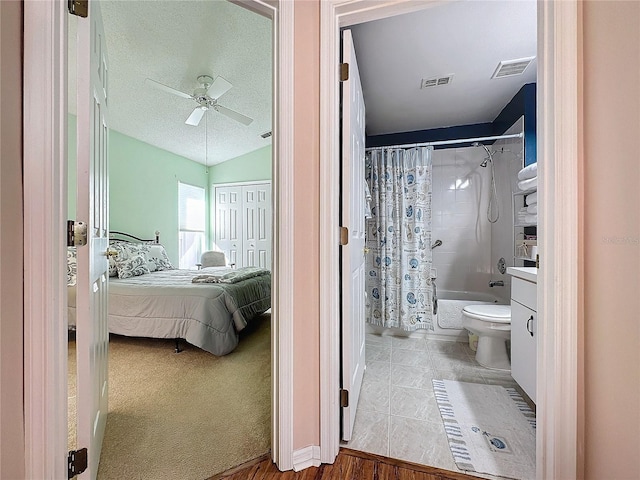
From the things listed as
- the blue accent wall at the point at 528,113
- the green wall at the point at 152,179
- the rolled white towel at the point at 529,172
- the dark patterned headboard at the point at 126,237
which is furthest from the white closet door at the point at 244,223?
the rolled white towel at the point at 529,172

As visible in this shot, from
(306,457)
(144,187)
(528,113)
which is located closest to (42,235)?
(306,457)

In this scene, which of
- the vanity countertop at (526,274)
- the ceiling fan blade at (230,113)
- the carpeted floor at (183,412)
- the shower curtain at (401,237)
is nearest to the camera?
the carpeted floor at (183,412)

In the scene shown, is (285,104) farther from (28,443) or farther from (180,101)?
(180,101)

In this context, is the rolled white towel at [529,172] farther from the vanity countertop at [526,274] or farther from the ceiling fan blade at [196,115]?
the ceiling fan blade at [196,115]

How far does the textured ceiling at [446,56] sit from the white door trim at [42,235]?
1.50 meters

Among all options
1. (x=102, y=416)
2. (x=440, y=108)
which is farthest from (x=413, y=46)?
(x=102, y=416)

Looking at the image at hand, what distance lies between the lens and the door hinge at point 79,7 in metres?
0.97

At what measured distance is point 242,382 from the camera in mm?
2180

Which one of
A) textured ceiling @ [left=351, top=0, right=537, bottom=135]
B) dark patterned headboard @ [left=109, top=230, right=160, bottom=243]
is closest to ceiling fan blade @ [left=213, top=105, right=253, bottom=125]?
textured ceiling @ [left=351, top=0, right=537, bottom=135]

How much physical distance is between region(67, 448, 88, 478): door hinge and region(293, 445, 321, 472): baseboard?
0.79 metres

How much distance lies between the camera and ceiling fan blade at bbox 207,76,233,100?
2774mm

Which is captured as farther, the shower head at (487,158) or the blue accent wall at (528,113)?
the shower head at (487,158)

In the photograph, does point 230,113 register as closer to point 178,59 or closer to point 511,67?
point 178,59

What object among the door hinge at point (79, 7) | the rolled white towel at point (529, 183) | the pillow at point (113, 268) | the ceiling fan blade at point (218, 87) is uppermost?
the ceiling fan blade at point (218, 87)
